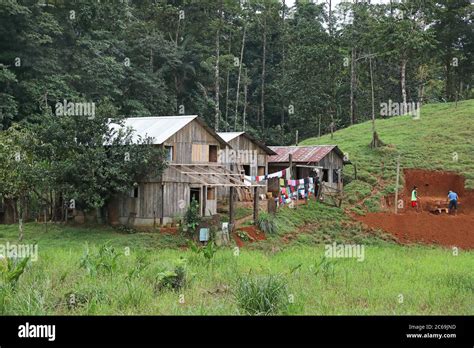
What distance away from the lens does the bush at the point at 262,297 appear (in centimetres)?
966

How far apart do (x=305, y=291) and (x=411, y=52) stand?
41251 millimetres

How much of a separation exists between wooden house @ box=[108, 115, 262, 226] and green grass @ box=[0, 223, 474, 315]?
11.3 m

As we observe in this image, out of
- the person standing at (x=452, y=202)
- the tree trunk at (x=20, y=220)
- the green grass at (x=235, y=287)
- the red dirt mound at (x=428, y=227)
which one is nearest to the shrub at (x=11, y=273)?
the green grass at (x=235, y=287)

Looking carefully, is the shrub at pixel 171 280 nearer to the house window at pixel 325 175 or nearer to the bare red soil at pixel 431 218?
the bare red soil at pixel 431 218

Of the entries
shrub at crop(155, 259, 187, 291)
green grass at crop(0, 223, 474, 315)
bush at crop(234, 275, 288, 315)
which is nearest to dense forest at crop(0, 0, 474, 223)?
green grass at crop(0, 223, 474, 315)

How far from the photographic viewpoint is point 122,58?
50125 mm

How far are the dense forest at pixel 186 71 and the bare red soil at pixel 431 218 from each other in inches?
308

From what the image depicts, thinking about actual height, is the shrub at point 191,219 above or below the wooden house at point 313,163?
below

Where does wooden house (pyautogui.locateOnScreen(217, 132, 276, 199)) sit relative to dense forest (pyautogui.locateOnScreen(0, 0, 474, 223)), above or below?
below

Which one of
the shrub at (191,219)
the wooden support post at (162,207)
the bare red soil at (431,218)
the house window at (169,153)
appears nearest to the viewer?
the shrub at (191,219)

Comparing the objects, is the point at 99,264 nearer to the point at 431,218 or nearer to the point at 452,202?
the point at 431,218

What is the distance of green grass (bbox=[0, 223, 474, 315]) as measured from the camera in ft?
31.8

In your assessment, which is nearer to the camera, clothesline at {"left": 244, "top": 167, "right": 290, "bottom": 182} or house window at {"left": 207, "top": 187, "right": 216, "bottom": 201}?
house window at {"left": 207, "top": 187, "right": 216, "bottom": 201}

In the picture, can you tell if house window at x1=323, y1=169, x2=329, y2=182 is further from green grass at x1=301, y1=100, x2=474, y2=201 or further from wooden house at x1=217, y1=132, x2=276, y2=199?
wooden house at x1=217, y1=132, x2=276, y2=199
